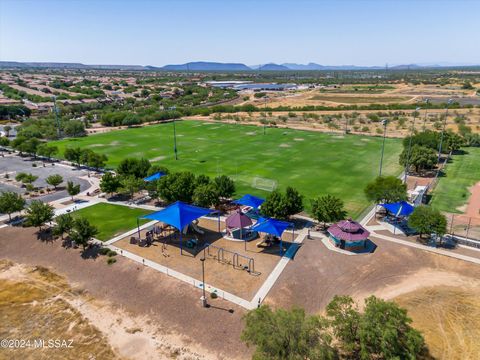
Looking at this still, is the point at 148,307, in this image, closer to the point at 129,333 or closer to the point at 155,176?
the point at 129,333

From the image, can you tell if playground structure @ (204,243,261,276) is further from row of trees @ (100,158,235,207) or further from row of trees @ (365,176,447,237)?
row of trees @ (365,176,447,237)

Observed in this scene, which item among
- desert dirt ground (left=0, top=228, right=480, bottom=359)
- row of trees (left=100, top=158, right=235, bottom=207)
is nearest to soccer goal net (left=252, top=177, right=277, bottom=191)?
row of trees (left=100, top=158, right=235, bottom=207)

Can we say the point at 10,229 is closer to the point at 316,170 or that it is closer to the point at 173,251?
the point at 173,251

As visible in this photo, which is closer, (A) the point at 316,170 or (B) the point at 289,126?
(A) the point at 316,170

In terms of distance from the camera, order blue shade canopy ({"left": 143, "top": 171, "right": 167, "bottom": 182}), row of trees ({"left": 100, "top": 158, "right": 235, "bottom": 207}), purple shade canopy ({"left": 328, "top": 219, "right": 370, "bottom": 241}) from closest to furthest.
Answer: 1. purple shade canopy ({"left": 328, "top": 219, "right": 370, "bottom": 241})
2. row of trees ({"left": 100, "top": 158, "right": 235, "bottom": 207})
3. blue shade canopy ({"left": 143, "top": 171, "right": 167, "bottom": 182})

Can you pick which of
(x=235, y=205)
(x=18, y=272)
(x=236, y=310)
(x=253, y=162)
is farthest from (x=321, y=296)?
(x=253, y=162)
